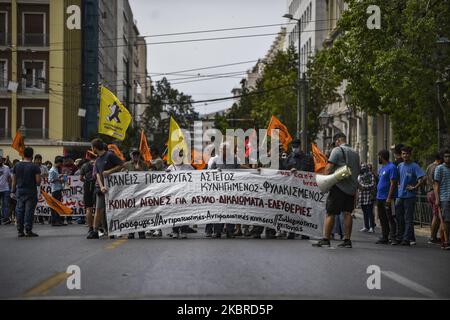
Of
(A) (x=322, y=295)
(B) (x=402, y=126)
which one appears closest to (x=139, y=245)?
(A) (x=322, y=295)

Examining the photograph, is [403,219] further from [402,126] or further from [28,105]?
[28,105]

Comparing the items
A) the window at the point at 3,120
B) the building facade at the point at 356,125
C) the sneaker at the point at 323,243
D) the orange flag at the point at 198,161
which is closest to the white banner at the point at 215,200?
the sneaker at the point at 323,243

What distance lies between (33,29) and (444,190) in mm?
47847

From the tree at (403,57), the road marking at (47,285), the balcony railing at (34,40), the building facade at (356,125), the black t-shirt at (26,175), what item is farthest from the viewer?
the balcony railing at (34,40)

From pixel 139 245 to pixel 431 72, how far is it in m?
13.3

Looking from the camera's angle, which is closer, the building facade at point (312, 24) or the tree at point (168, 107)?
the building facade at point (312, 24)

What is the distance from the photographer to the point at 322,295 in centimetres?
879

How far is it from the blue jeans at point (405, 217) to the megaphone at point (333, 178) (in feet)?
7.96

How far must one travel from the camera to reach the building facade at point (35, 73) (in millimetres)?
59594

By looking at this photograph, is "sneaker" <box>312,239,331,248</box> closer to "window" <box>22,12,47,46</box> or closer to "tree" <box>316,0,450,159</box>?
"tree" <box>316,0,450,159</box>

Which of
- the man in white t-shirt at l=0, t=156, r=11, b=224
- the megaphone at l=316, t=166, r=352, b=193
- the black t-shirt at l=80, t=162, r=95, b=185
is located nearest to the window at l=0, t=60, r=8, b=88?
the man in white t-shirt at l=0, t=156, r=11, b=224

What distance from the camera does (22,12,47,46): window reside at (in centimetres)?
5994

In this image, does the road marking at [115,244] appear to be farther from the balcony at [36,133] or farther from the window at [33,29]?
the balcony at [36,133]
